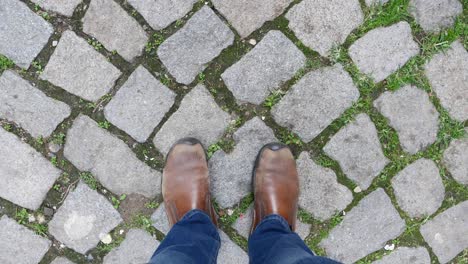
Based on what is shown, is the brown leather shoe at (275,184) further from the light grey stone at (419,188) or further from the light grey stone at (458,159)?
the light grey stone at (458,159)

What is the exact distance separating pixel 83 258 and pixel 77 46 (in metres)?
1.22

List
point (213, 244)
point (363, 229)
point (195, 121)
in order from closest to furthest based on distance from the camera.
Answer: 1. point (213, 244)
2. point (195, 121)
3. point (363, 229)

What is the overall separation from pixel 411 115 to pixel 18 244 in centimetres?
240

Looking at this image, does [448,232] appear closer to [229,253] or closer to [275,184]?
[275,184]

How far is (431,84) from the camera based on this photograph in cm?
257

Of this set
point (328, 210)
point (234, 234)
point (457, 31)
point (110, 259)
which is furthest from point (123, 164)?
point (457, 31)

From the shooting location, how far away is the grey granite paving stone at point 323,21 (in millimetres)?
2516

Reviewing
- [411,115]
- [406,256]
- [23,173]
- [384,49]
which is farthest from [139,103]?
[406,256]

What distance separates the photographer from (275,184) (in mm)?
2559

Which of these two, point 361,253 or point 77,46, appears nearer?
point 77,46

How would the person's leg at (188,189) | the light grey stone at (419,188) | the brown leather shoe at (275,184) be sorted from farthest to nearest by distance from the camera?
the light grey stone at (419,188) → the brown leather shoe at (275,184) → the person's leg at (188,189)

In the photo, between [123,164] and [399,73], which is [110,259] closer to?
[123,164]

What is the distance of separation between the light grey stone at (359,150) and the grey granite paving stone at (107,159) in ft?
3.49

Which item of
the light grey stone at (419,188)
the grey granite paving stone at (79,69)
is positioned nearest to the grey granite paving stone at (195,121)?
the grey granite paving stone at (79,69)
